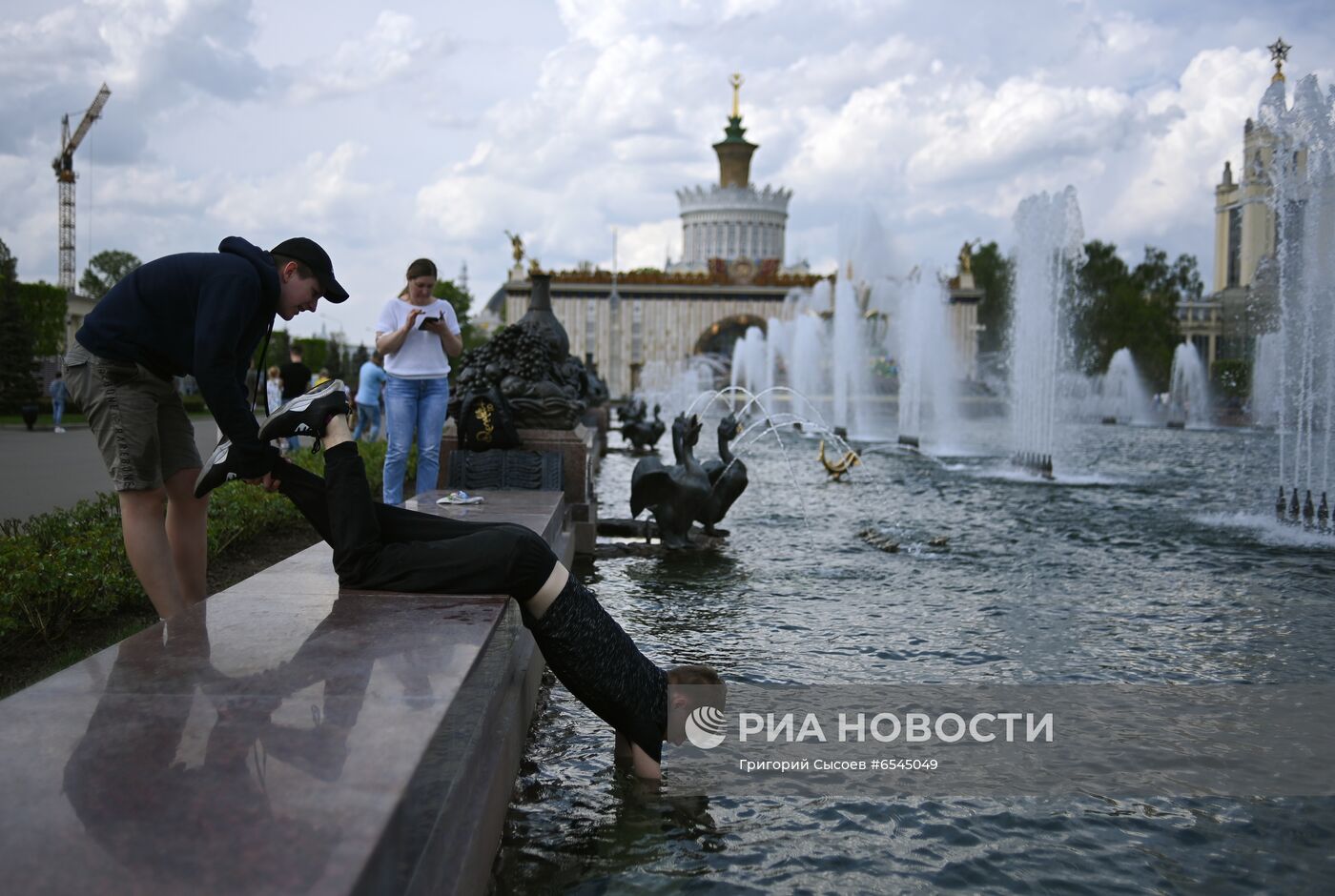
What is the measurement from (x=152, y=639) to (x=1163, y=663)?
378 cm

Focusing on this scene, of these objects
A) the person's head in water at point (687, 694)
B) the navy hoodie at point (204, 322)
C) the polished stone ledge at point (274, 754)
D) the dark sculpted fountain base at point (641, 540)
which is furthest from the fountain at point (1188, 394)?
the polished stone ledge at point (274, 754)

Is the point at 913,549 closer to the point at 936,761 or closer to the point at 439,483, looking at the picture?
the point at 439,483

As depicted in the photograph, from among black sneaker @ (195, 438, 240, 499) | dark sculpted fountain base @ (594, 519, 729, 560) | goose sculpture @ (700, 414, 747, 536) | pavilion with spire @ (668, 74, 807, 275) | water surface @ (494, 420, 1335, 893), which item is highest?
pavilion with spire @ (668, 74, 807, 275)

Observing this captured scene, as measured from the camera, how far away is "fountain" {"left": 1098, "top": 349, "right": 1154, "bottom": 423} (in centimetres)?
4481

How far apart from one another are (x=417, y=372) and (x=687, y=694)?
349cm

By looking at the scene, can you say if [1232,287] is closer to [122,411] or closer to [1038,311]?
[1038,311]

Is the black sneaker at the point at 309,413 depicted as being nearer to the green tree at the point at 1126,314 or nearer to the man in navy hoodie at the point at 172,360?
the man in navy hoodie at the point at 172,360

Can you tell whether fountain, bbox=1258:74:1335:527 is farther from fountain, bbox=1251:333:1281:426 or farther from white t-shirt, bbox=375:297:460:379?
fountain, bbox=1251:333:1281:426

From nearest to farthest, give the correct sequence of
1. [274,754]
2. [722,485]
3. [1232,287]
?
[274,754] < [722,485] < [1232,287]

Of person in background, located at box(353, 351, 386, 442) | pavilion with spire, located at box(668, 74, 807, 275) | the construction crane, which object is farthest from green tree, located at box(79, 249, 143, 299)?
person in background, located at box(353, 351, 386, 442)

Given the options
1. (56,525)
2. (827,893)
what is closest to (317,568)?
(827,893)

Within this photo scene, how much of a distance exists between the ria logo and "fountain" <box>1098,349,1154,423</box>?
42.9m

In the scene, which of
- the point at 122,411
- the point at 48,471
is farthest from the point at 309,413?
the point at 48,471

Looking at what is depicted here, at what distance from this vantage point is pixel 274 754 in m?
1.88
